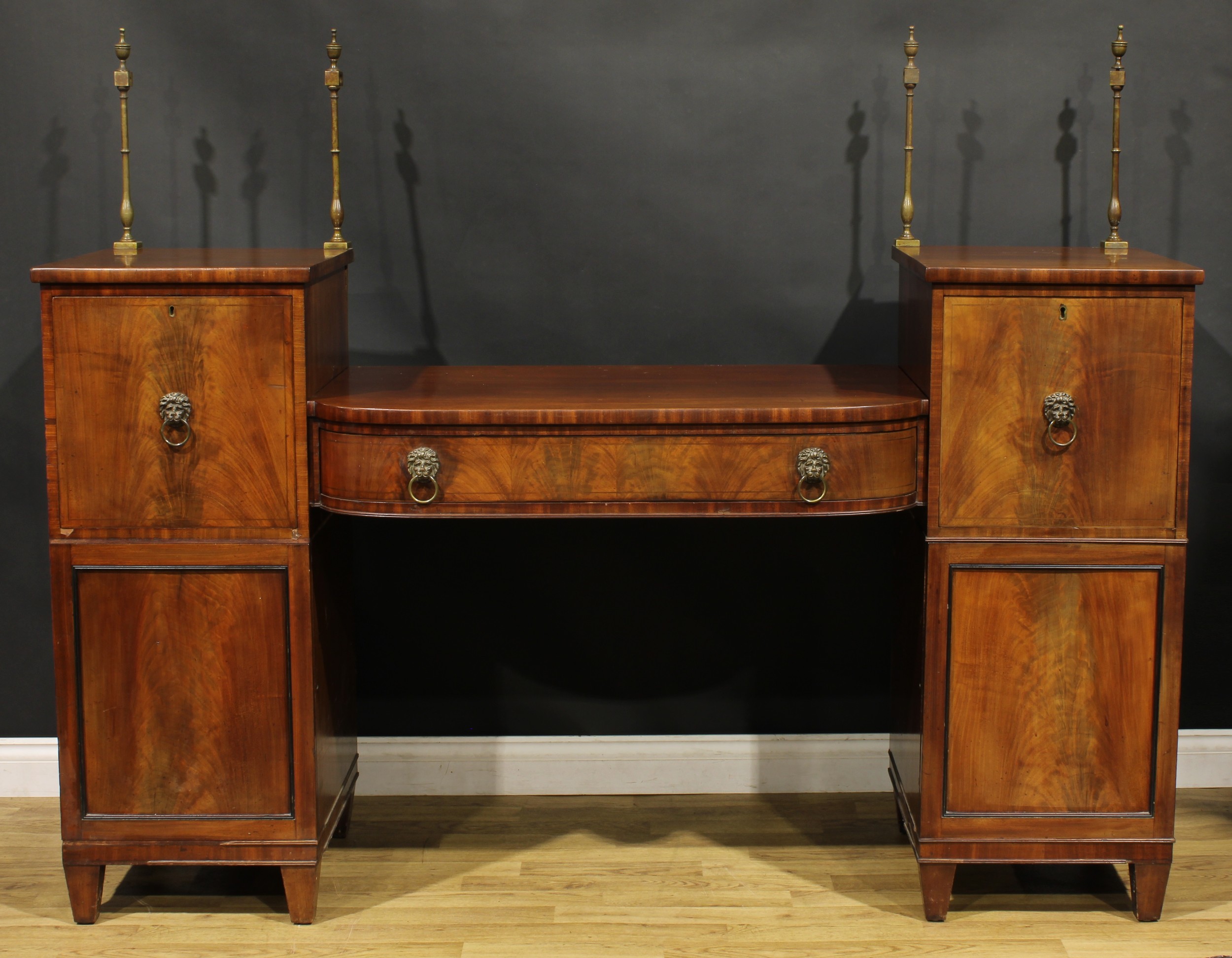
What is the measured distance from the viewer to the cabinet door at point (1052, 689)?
2.44 m

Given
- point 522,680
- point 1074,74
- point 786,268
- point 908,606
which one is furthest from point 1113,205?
point 522,680

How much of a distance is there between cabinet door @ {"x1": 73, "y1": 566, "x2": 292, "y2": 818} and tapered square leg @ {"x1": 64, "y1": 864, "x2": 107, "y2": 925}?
0.38 ft

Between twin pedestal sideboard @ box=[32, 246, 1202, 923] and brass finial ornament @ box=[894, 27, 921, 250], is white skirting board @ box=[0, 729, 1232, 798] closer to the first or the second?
twin pedestal sideboard @ box=[32, 246, 1202, 923]

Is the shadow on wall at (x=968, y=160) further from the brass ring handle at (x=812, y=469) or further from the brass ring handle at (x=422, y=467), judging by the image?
the brass ring handle at (x=422, y=467)

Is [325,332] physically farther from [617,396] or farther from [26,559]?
[26,559]

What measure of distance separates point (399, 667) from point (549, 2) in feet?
5.00

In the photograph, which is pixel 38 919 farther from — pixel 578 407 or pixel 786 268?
pixel 786 268

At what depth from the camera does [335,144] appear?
2.77 meters

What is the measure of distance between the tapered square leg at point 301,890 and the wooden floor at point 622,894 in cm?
3

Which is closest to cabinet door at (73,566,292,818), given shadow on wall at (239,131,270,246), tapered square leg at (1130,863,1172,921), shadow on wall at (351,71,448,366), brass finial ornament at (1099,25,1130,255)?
shadow on wall at (351,71,448,366)

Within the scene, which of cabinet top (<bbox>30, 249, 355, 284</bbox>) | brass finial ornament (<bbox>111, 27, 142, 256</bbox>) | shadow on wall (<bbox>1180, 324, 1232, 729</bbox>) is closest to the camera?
cabinet top (<bbox>30, 249, 355, 284</bbox>)

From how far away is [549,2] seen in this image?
291 centimetres

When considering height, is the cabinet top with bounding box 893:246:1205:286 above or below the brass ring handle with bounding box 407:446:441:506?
above

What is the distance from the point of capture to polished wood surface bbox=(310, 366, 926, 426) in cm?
231
